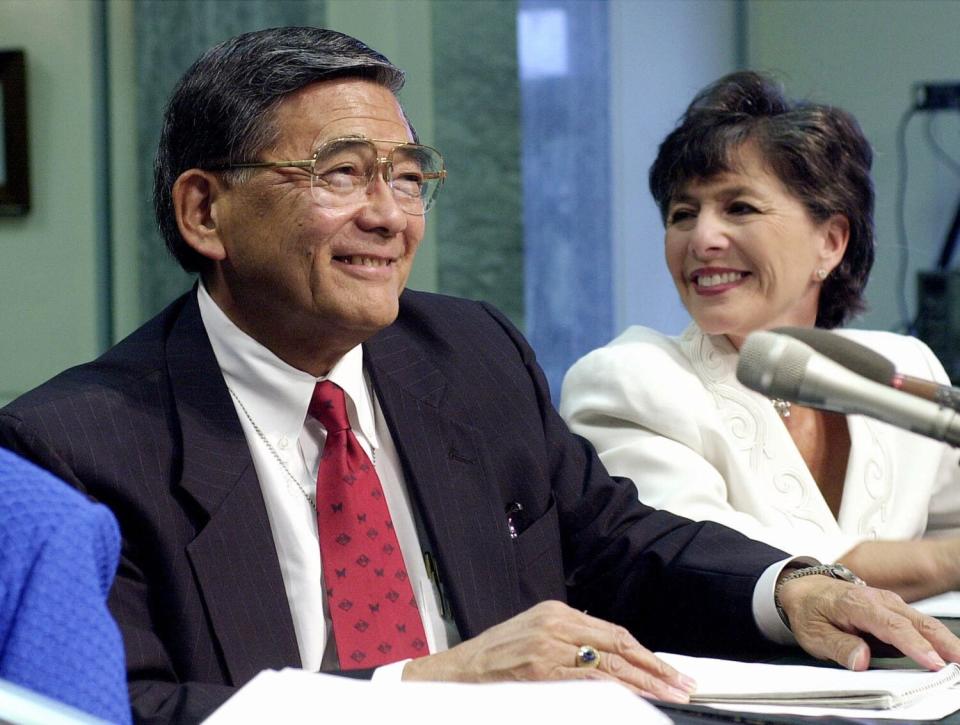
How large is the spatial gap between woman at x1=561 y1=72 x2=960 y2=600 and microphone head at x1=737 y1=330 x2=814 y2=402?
105cm

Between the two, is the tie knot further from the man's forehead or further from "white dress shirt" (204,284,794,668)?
the man's forehead

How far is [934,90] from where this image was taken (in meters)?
4.12

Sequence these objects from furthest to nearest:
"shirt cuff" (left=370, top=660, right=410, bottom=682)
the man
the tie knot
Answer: the tie knot → the man → "shirt cuff" (left=370, top=660, right=410, bottom=682)

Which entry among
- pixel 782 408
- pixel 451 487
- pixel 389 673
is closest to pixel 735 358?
pixel 782 408

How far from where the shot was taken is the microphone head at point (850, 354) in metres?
0.92

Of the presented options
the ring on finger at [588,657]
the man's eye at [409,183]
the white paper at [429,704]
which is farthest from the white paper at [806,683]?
the man's eye at [409,183]

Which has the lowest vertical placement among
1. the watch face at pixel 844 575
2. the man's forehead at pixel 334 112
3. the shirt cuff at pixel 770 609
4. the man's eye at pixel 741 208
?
the shirt cuff at pixel 770 609

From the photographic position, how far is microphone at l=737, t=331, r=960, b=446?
91 cm

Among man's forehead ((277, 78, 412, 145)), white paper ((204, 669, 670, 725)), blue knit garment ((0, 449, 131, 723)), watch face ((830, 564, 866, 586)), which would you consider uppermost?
man's forehead ((277, 78, 412, 145))

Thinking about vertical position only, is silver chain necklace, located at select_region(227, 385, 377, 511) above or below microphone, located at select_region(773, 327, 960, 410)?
below

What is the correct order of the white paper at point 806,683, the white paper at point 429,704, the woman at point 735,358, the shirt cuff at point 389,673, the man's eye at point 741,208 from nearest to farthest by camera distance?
1. the white paper at point 429,704
2. the white paper at point 806,683
3. the shirt cuff at point 389,673
4. the woman at point 735,358
5. the man's eye at point 741,208

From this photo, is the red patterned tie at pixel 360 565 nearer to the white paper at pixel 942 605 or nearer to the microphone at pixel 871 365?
the white paper at pixel 942 605

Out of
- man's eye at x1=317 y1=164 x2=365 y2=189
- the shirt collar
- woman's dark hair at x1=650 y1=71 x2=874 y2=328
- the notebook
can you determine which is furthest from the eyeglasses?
the notebook

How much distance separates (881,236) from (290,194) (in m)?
2.90
